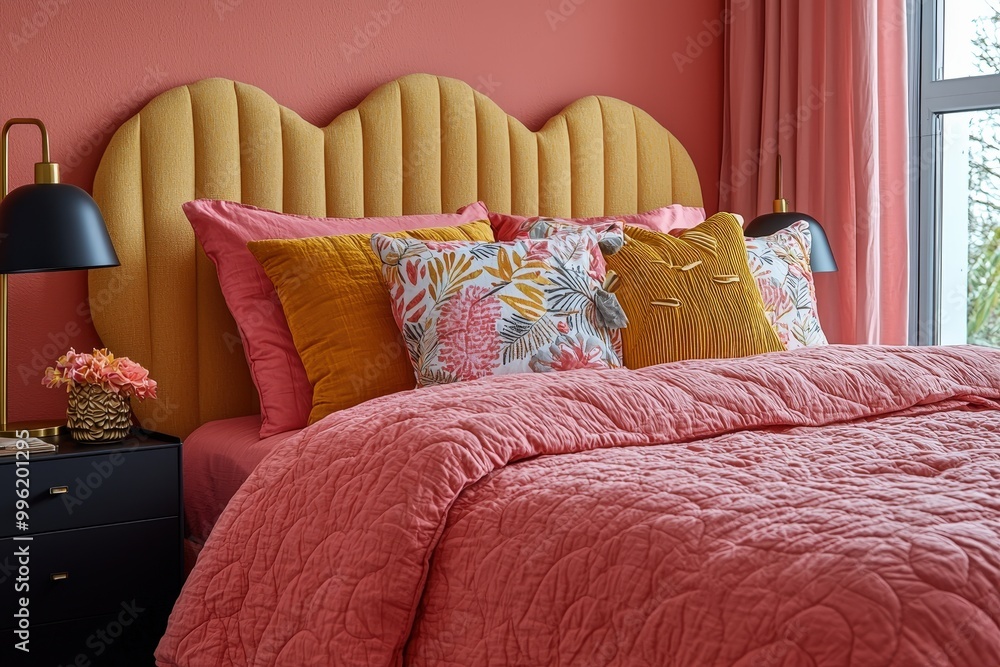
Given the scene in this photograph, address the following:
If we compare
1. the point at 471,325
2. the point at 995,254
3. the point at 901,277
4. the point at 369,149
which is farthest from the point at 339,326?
→ the point at 995,254

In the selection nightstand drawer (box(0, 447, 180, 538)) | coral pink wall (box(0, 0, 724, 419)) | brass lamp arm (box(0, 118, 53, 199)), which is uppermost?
coral pink wall (box(0, 0, 724, 419))

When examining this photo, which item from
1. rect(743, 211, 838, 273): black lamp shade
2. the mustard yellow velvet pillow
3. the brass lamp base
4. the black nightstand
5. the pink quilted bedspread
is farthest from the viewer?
rect(743, 211, 838, 273): black lamp shade

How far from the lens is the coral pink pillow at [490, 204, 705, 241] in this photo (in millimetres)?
2457

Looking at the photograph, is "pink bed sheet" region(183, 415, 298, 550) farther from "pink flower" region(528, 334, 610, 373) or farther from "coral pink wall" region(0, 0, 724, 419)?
"pink flower" region(528, 334, 610, 373)

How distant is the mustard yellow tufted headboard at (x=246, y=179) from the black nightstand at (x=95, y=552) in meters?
0.36

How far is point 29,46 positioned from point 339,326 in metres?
0.92

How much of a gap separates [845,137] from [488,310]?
1.64 metres

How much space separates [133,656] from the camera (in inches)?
75.4

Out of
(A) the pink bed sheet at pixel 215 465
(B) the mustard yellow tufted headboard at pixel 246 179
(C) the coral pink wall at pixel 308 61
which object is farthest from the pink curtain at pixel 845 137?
(A) the pink bed sheet at pixel 215 465

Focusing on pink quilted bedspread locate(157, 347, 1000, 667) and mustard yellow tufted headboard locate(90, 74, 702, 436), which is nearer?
pink quilted bedspread locate(157, 347, 1000, 667)

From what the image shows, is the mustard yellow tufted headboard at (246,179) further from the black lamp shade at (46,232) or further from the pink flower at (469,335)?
the pink flower at (469,335)

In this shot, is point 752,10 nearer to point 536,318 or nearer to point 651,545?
point 536,318

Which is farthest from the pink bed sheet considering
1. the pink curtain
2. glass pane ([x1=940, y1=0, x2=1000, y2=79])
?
glass pane ([x1=940, y1=0, x2=1000, y2=79])

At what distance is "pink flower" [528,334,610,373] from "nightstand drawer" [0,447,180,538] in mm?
723
